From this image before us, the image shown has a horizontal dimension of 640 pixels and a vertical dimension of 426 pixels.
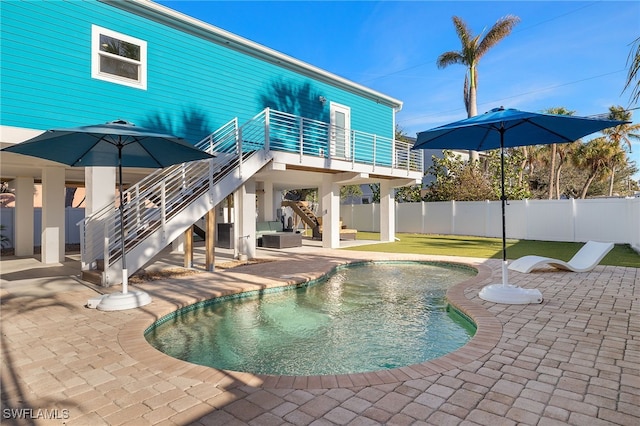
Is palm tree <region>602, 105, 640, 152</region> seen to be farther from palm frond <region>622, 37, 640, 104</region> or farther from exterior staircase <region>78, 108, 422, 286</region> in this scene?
palm frond <region>622, 37, 640, 104</region>

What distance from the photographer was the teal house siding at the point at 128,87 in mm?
7320

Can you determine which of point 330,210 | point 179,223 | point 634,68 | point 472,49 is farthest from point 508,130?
point 472,49

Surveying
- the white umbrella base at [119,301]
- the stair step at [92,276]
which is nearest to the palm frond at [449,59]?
the stair step at [92,276]

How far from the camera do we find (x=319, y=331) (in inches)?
200

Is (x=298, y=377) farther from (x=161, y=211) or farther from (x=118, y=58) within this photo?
(x=118, y=58)

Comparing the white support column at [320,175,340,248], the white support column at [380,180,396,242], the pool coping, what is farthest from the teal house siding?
the white support column at [380,180,396,242]

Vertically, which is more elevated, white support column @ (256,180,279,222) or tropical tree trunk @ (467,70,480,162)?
tropical tree trunk @ (467,70,480,162)

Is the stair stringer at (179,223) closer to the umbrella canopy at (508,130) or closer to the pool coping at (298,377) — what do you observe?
the pool coping at (298,377)

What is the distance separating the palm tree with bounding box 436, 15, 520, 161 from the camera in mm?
21219

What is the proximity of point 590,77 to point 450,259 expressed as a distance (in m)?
20.6

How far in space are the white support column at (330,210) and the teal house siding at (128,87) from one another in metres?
2.83

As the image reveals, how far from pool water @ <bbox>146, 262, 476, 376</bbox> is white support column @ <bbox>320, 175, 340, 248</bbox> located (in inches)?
240

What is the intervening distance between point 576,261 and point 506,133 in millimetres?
4565

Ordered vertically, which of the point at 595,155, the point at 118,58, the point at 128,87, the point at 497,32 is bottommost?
the point at 128,87
